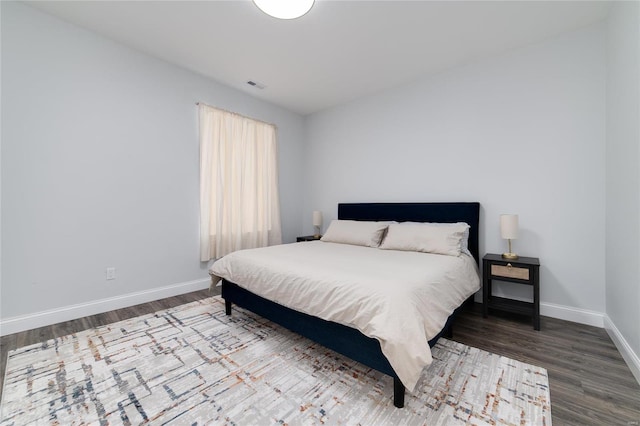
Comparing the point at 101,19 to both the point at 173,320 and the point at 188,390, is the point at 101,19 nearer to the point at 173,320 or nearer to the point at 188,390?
the point at 173,320

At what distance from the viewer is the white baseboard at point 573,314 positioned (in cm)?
235

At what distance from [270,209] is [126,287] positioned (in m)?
2.07

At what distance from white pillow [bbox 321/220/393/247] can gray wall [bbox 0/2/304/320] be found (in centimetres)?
180

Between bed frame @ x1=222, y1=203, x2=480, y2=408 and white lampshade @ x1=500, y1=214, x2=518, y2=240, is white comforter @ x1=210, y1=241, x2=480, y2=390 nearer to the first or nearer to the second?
bed frame @ x1=222, y1=203, x2=480, y2=408

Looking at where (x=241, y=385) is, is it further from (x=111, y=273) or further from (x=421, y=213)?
(x=421, y=213)

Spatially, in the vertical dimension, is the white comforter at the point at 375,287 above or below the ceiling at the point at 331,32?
below

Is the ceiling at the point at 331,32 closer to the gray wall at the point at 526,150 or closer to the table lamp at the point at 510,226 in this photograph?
the gray wall at the point at 526,150

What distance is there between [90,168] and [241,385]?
8.22ft

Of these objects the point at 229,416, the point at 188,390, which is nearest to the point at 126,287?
the point at 188,390

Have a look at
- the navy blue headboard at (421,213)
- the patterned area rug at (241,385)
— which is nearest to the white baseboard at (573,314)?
the navy blue headboard at (421,213)

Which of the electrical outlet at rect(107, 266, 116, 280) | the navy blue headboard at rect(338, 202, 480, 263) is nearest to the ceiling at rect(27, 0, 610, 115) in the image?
the navy blue headboard at rect(338, 202, 480, 263)

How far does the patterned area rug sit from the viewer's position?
1.36 meters

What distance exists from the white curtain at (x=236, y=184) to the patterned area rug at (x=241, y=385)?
1.58 metres

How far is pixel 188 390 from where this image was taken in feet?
5.11
